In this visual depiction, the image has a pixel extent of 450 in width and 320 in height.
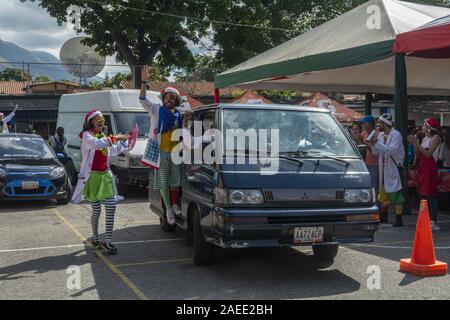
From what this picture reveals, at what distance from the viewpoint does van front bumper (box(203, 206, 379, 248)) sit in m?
5.32

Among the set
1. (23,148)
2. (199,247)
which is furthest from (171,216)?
(23,148)

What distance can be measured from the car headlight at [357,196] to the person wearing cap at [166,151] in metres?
2.34

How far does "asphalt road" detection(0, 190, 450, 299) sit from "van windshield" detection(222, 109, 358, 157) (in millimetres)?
1354

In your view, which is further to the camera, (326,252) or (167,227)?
(167,227)

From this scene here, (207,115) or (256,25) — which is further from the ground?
(256,25)

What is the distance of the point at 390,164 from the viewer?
8.85 metres

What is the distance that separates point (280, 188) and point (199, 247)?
1.25 meters

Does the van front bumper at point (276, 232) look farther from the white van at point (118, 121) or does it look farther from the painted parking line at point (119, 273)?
the white van at point (118, 121)

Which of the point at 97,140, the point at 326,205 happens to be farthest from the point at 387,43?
the point at 97,140

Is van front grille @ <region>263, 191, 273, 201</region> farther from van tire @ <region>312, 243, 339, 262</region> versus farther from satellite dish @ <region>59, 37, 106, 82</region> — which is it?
satellite dish @ <region>59, 37, 106, 82</region>

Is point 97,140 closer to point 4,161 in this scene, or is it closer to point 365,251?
point 365,251

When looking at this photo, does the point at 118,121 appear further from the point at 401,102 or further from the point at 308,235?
the point at 308,235

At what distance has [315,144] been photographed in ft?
20.5

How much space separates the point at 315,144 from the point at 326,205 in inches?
35.3
